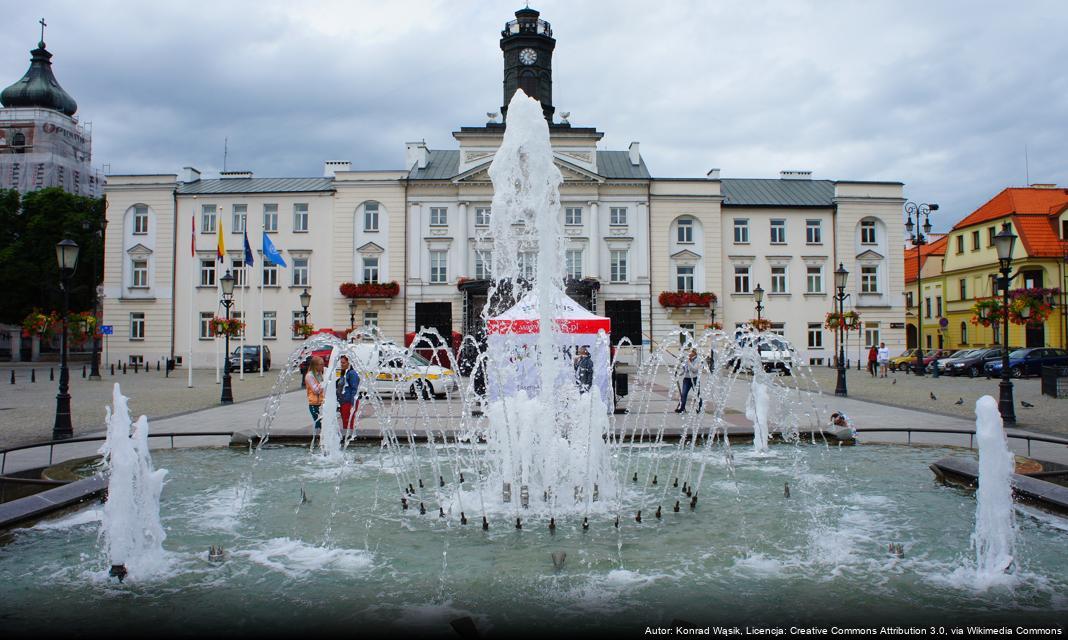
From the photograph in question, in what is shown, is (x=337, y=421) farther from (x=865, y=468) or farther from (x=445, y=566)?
(x=865, y=468)

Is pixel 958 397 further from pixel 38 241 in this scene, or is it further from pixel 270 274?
pixel 38 241

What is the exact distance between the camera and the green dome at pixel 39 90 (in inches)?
2717

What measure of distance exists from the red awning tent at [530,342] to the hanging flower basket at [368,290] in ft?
85.8

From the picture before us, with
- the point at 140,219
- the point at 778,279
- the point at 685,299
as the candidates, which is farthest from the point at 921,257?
the point at 140,219

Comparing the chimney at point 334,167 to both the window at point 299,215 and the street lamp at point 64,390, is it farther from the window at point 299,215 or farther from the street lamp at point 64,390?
the street lamp at point 64,390

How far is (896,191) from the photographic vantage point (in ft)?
161

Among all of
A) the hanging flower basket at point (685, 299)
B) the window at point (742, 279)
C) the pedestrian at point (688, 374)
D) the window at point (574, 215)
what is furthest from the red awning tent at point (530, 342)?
the window at point (742, 279)

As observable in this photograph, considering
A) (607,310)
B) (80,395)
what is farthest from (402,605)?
(607,310)

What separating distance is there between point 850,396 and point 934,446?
37.6 ft

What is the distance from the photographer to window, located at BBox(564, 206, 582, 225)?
4744 centimetres

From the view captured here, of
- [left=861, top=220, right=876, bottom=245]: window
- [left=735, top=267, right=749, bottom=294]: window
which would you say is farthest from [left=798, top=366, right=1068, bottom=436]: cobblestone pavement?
[left=861, top=220, right=876, bottom=245]: window

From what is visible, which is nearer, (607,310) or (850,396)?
(850,396)

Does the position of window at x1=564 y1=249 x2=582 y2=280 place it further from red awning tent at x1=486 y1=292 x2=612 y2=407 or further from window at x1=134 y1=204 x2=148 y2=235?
window at x1=134 y1=204 x2=148 y2=235

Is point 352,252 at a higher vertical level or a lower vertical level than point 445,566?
higher
